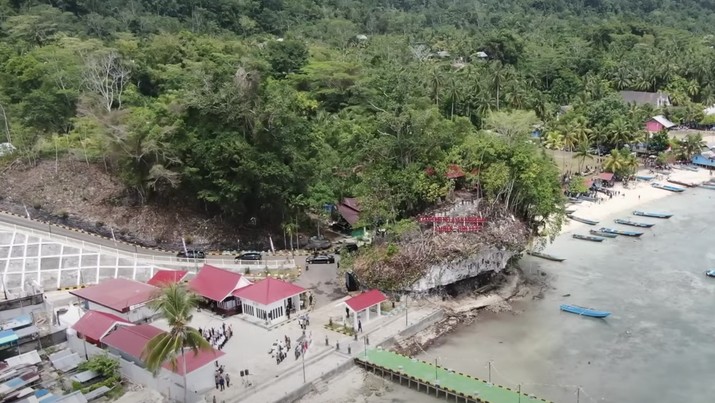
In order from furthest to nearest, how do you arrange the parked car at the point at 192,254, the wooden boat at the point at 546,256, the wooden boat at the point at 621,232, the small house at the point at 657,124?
the small house at the point at 657,124, the wooden boat at the point at 621,232, the wooden boat at the point at 546,256, the parked car at the point at 192,254

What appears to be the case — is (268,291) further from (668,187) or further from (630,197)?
(668,187)

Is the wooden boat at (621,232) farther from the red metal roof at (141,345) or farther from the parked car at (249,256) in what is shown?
the red metal roof at (141,345)

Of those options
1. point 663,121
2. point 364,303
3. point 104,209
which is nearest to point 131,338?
point 364,303

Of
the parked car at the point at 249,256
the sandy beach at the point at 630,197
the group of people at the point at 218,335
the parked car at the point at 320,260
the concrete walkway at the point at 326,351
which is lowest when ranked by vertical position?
the sandy beach at the point at 630,197

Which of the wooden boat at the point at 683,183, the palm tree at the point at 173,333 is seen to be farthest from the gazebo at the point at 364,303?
the wooden boat at the point at 683,183

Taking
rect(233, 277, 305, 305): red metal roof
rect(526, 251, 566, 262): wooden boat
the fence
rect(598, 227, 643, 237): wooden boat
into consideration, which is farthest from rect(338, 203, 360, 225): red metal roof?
rect(598, 227, 643, 237): wooden boat

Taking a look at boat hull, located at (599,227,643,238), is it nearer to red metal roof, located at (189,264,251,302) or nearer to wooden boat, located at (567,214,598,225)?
wooden boat, located at (567,214,598,225)
